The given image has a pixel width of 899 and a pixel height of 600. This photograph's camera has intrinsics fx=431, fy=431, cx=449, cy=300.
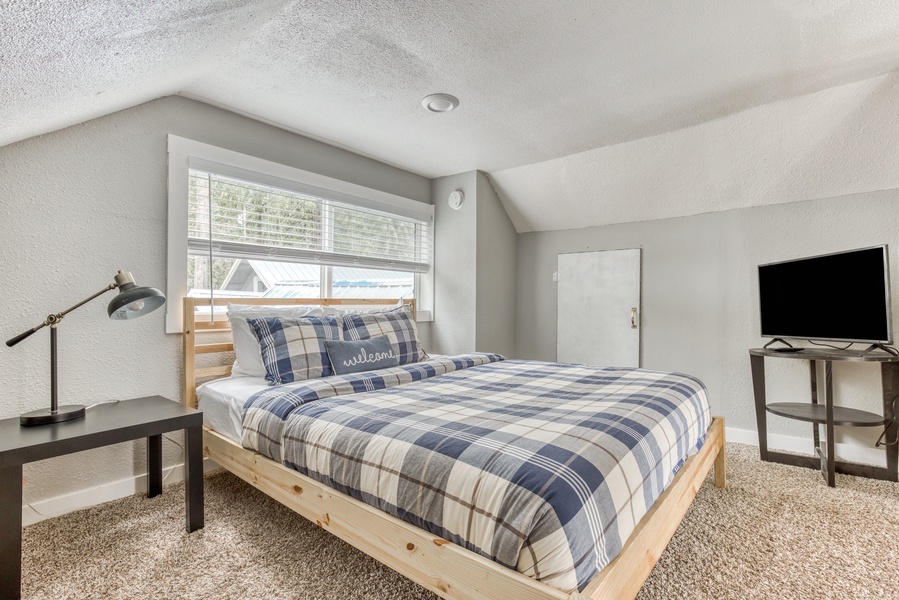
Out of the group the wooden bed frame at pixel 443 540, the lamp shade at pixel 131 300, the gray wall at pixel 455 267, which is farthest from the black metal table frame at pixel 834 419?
the lamp shade at pixel 131 300

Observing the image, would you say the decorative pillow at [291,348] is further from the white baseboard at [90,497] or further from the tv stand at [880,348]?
the tv stand at [880,348]

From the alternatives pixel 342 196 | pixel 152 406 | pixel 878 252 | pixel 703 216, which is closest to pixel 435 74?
pixel 342 196

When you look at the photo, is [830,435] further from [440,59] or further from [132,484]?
[132,484]

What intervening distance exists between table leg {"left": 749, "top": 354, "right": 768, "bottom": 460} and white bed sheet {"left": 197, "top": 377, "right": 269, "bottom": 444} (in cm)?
313

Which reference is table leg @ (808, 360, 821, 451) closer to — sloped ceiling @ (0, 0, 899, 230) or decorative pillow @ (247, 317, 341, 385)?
sloped ceiling @ (0, 0, 899, 230)

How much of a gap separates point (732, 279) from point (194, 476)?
3717mm

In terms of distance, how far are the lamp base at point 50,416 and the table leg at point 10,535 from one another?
33 centimetres

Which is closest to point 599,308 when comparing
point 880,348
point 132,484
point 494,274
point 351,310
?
point 494,274

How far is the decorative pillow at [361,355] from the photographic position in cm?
245

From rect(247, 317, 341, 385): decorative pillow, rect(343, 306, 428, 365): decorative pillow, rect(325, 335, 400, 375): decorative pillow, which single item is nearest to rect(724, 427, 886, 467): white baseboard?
rect(343, 306, 428, 365): decorative pillow

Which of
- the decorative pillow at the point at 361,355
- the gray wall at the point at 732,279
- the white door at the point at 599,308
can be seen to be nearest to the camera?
the decorative pillow at the point at 361,355

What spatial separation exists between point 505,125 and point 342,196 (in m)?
1.34

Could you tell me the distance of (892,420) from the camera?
8.28ft

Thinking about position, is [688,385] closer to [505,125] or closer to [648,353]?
[648,353]
